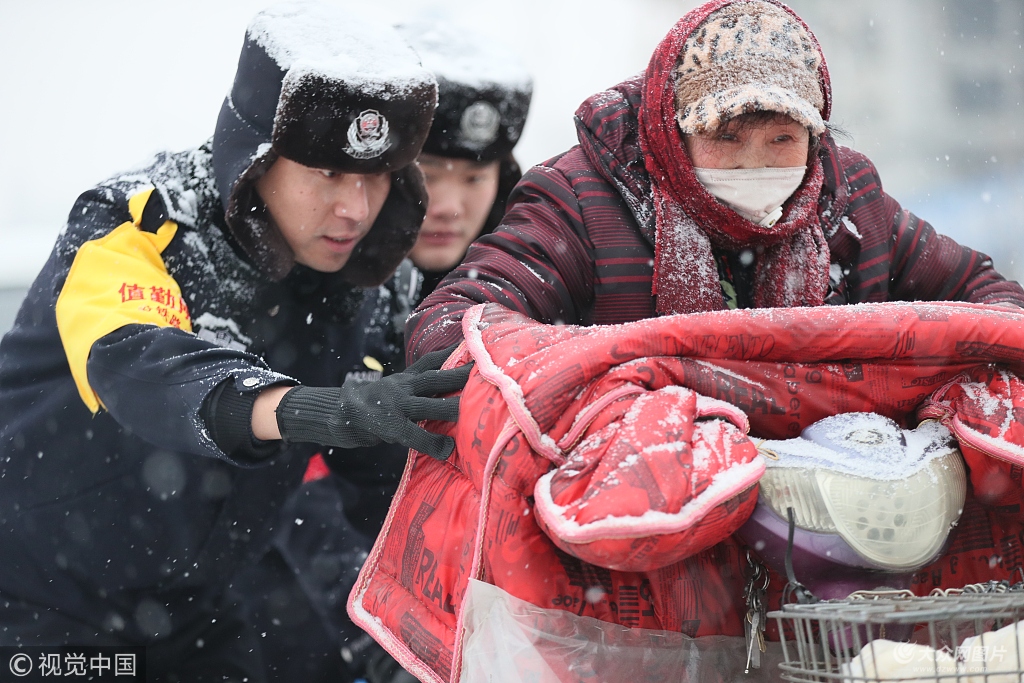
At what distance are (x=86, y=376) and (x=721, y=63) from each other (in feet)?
3.89

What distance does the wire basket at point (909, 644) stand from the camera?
38.0 inches

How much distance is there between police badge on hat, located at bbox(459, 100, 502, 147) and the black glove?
74cm

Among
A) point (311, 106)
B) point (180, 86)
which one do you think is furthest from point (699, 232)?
point (180, 86)

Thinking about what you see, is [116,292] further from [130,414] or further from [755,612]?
[755,612]

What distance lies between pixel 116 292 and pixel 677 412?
3.46 ft

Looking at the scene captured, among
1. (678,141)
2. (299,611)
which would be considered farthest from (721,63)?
(299,611)

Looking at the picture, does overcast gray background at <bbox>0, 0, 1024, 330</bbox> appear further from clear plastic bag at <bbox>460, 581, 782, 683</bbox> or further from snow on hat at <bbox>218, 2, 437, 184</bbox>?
clear plastic bag at <bbox>460, 581, 782, 683</bbox>

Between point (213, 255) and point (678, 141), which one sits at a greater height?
point (678, 141)

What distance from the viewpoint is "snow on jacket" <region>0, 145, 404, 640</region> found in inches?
65.3

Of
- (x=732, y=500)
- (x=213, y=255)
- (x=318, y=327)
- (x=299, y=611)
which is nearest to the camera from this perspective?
(x=732, y=500)

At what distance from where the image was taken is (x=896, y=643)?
40.2 inches

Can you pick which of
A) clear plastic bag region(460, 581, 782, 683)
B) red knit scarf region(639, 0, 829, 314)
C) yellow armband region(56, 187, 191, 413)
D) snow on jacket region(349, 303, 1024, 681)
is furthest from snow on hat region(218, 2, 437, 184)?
clear plastic bag region(460, 581, 782, 683)

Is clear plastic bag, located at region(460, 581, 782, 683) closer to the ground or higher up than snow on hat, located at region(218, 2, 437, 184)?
closer to the ground

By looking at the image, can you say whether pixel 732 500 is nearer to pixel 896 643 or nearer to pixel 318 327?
pixel 896 643
